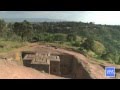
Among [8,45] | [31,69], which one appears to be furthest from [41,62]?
[8,45]

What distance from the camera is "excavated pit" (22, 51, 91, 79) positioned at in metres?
7.79

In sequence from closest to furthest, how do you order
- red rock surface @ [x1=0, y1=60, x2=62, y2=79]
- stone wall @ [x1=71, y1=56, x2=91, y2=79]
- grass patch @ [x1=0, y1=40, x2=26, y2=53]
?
red rock surface @ [x1=0, y1=60, x2=62, y2=79]
stone wall @ [x1=71, y1=56, x2=91, y2=79]
grass patch @ [x1=0, y1=40, x2=26, y2=53]

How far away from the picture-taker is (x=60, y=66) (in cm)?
797

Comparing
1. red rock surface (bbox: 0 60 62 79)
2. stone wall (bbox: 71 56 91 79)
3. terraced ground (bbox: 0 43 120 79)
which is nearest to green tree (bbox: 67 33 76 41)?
terraced ground (bbox: 0 43 120 79)

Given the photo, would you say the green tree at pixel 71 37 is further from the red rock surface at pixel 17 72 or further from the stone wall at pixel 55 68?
the red rock surface at pixel 17 72

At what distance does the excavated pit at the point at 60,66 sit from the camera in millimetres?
7785

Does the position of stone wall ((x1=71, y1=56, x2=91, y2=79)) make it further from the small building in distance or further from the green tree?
the green tree

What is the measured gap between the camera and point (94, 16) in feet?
25.3

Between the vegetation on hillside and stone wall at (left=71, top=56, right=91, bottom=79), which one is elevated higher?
the vegetation on hillside

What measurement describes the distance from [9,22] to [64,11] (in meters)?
0.94

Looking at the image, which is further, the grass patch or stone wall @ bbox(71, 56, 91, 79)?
the grass patch

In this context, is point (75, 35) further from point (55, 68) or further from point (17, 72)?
point (17, 72)
